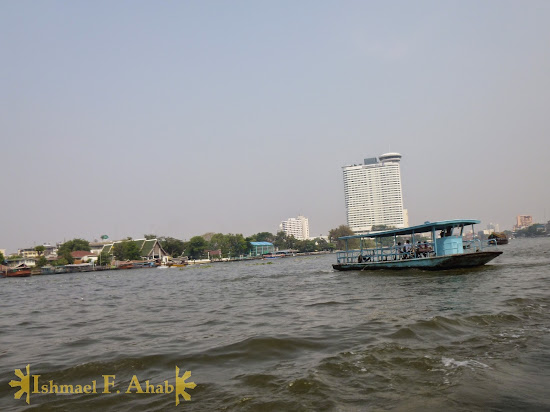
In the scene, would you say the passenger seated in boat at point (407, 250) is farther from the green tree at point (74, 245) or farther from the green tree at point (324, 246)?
the green tree at point (324, 246)

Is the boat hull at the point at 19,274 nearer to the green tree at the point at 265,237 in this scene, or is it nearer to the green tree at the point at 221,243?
the green tree at the point at 221,243

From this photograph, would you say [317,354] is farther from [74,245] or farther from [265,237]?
[265,237]

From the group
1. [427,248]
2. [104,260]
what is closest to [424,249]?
[427,248]

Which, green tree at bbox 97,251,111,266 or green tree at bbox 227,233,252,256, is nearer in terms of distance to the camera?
green tree at bbox 97,251,111,266

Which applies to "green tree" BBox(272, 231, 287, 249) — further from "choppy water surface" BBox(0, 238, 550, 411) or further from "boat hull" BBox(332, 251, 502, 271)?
"choppy water surface" BBox(0, 238, 550, 411)

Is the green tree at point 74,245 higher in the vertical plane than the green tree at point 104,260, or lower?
higher

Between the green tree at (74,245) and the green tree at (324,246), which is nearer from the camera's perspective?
the green tree at (74,245)

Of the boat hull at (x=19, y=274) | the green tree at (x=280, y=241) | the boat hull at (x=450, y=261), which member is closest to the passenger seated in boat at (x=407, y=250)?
the boat hull at (x=450, y=261)

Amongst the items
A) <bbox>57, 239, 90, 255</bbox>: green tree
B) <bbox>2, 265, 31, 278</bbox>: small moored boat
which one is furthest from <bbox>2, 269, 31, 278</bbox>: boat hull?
<bbox>57, 239, 90, 255</bbox>: green tree

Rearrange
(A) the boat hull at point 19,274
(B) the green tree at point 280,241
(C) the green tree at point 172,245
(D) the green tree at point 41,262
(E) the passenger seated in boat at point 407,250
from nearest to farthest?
(E) the passenger seated in boat at point 407,250
(A) the boat hull at point 19,274
(D) the green tree at point 41,262
(C) the green tree at point 172,245
(B) the green tree at point 280,241

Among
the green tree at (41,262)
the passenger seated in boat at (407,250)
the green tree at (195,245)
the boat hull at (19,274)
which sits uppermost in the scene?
the green tree at (195,245)

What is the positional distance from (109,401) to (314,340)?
3786 millimetres

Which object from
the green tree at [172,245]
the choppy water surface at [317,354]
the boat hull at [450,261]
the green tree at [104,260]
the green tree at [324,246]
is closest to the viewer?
the choppy water surface at [317,354]

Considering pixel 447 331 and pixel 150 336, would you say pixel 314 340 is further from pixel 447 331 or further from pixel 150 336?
pixel 150 336
